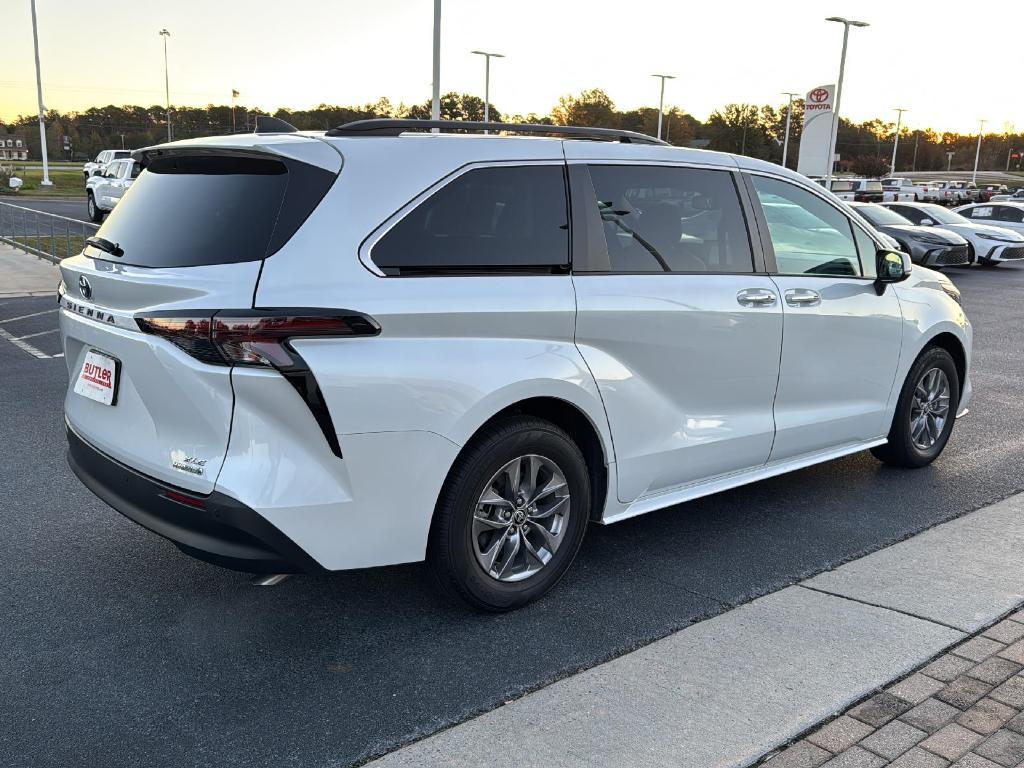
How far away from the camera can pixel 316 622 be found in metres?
3.70

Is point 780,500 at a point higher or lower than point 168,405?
lower

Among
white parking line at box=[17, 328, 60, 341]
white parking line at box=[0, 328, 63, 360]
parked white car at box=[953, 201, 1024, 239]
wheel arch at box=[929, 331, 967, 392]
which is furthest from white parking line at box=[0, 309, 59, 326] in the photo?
parked white car at box=[953, 201, 1024, 239]

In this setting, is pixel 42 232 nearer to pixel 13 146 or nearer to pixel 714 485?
pixel 714 485

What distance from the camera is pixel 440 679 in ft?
10.8

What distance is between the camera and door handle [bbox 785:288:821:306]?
4.56 m

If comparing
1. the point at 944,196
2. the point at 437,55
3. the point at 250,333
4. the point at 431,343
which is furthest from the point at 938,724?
the point at 944,196

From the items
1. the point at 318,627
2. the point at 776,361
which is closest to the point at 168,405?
the point at 318,627

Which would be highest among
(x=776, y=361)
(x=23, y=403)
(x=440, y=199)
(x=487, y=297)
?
(x=440, y=199)

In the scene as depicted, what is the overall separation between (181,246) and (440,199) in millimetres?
919

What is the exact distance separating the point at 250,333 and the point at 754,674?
204 centimetres

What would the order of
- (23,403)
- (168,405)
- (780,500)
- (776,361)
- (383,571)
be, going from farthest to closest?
(23,403) → (780,500) → (776,361) → (383,571) → (168,405)

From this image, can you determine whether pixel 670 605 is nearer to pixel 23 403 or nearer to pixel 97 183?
pixel 23 403

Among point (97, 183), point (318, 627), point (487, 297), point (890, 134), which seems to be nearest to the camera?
point (487, 297)

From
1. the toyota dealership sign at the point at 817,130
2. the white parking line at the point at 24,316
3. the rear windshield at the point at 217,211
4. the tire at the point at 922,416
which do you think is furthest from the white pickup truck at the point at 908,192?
the rear windshield at the point at 217,211
